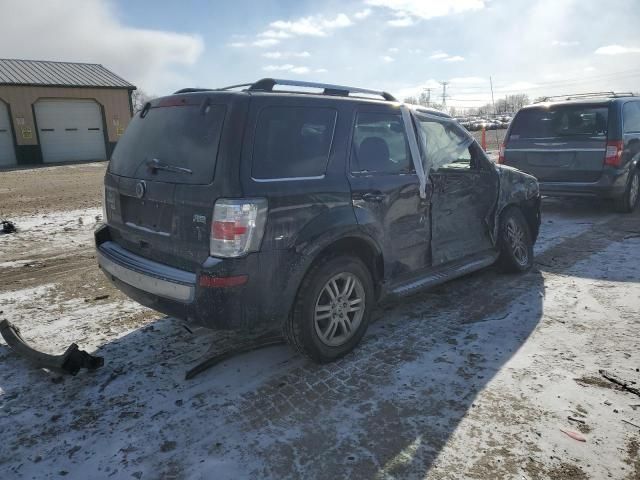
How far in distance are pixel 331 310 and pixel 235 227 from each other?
1068mm

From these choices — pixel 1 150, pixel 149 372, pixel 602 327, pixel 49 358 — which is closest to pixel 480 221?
pixel 602 327

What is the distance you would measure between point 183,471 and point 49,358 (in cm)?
153

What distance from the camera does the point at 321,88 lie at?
12.0 feet

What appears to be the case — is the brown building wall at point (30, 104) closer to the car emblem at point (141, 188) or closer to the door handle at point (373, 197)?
the car emblem at point (141, 188)

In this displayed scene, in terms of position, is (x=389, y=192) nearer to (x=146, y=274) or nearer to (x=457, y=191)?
(x=457, y=191)

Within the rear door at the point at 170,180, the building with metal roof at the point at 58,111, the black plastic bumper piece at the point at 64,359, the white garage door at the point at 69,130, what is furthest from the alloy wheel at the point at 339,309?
the white garage door at the point at 69,130

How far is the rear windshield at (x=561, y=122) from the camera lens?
7918mm

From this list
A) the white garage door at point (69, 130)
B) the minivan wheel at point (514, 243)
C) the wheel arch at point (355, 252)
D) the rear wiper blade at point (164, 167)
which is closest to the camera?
the rear wiper blade at point (164, 167)

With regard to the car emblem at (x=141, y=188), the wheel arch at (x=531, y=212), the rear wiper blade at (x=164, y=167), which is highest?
the rear wiper blade at (x=164, y=167)

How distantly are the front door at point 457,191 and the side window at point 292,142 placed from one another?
4.03ft

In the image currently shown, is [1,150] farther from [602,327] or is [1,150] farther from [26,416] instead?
[602,327]

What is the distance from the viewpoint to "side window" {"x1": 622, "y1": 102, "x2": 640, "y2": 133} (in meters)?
7.94

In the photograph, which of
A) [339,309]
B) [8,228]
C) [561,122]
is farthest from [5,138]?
[339,309]

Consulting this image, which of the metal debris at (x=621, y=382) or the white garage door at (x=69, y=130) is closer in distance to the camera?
the metal debris at (x=621, y=382)
